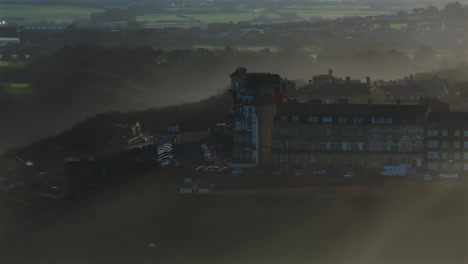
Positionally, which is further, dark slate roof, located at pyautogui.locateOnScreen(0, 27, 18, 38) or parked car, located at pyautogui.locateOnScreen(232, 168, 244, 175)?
dark slate roof, located at pyautogui.locateOnScreen(0, 27, 18, 38)

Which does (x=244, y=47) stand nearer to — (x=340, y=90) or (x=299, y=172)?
(x=340, y=90)

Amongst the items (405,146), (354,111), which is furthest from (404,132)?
(354,111)

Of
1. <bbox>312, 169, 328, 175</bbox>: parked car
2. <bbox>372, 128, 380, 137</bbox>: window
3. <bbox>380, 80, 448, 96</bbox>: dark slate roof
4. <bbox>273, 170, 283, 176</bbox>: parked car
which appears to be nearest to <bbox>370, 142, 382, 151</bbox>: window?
<bbox>372, 128, 380, 137</bbox>: window

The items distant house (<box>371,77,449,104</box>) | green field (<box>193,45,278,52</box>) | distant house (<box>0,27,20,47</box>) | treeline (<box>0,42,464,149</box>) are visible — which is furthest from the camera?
distant house (<box>0,27,20,47</box>)

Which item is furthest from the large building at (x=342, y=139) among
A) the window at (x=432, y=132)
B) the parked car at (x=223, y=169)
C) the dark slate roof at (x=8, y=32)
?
the dark slate roof at (x=8, y=32)

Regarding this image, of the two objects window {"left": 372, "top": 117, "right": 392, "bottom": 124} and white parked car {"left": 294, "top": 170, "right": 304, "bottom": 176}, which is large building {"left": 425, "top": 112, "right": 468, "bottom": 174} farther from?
white parked car {"left": 294, "top": 170, "right": 304, "bottom": 176}

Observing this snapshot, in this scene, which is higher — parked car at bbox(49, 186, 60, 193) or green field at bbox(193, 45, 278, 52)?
parked car at bbox(49, 186, 60, 193)

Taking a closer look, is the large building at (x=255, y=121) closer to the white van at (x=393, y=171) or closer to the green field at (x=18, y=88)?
the white van at (x=393, y=171)
